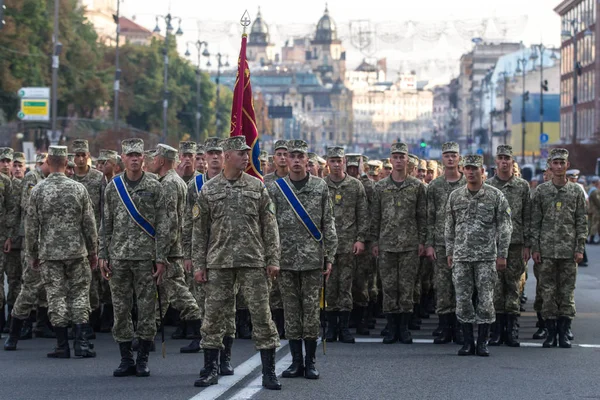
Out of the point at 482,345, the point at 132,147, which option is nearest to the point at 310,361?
the point at 132,147

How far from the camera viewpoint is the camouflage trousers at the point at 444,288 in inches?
610

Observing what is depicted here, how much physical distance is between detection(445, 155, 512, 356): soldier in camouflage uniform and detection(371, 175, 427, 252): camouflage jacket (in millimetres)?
1064

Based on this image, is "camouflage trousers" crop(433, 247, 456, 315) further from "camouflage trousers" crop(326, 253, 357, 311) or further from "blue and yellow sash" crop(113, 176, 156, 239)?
"blue and yellow sash" crop(113, 176, 156, 239)

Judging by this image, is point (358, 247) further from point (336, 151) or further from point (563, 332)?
point (563, 332)

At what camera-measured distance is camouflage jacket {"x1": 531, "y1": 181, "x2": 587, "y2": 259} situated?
15336 millimetres

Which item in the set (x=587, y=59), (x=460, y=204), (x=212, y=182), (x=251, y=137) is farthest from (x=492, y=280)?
(x=587, y=59)

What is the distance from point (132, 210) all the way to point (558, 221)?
16.2 feet

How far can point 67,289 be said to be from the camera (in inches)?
550

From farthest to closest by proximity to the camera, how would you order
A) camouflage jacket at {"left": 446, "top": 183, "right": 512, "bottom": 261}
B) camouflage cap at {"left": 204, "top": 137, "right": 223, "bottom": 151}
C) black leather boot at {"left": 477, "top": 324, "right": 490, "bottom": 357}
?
1. camouflage cap at {"left": 204, "top": 137, "right": 223, "bottom": 151}
2. camouflage jacket at {"left": 446, "top": 183, "right": 512, "bottom": 261}
3. black leather boot at {"left": 477, "top": 324, "right": 490, "bottom": 357}

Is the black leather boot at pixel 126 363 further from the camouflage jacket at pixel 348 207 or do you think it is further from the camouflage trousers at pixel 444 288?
the camouflage trousers at pixel 444 288

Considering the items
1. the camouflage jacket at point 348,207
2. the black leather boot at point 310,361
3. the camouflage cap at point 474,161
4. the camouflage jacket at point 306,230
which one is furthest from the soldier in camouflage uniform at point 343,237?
the black leather boot at point 310,361

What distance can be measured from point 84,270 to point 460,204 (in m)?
3.74

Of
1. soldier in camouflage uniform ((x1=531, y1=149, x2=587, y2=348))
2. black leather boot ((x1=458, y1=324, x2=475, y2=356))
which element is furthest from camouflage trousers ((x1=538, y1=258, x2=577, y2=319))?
black leather boot ((x1=458, y1=324, x2=475, y2=356))

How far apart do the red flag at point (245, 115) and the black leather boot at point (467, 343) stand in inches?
98.6
